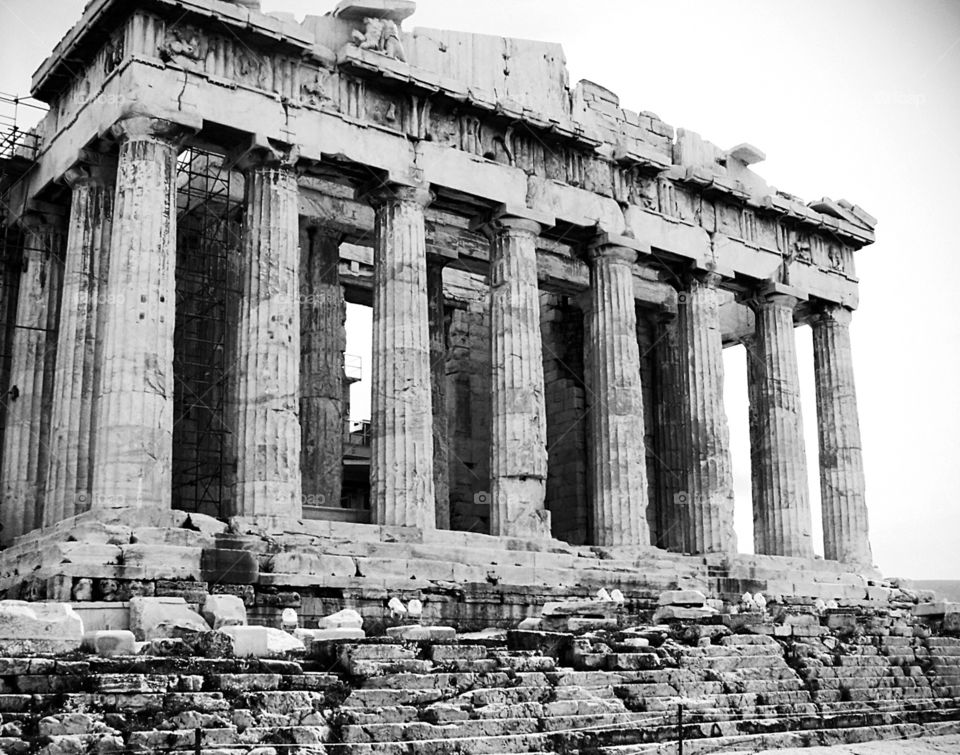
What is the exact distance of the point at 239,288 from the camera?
2397 cm

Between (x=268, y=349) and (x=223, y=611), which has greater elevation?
(x=268, y=349)

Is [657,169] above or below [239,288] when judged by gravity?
above

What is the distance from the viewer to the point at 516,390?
2383 cm

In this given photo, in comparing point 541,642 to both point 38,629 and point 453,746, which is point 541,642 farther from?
point 38,629

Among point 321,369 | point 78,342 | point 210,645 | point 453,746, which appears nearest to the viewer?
point 453,746

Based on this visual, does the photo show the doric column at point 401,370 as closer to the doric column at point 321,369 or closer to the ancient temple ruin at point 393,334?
the ancient temple ruin at point 393,334

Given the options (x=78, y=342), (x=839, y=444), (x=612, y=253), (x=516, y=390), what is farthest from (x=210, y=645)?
(x=839, y=444)

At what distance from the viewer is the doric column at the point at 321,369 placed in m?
24.7

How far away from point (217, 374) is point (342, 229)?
155 inches

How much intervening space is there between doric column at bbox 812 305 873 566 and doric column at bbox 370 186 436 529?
12.0 m

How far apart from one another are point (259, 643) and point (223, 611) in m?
2.61

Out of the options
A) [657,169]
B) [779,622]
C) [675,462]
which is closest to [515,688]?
[779,622]

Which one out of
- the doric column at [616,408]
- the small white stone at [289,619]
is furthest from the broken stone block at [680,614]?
the doric column at [616,408]

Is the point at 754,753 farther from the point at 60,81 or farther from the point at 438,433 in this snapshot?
the point at 60,81
